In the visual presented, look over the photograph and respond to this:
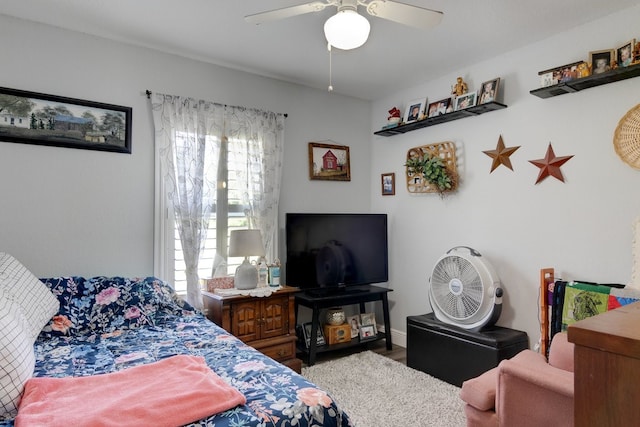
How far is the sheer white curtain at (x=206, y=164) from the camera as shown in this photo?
121 inches

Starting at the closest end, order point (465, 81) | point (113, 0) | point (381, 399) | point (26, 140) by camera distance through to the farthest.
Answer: point (113, 0) → point (26, 140) → point (381, 399) → point (465, 81)

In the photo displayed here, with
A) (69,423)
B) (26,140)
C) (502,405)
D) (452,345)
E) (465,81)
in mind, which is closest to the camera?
(69,423)

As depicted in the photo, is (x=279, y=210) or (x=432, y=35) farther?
(x=279, y=210)

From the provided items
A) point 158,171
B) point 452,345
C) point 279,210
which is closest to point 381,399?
point 452,345

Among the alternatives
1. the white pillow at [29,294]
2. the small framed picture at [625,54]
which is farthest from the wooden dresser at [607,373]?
the small framed picture at [625,54]

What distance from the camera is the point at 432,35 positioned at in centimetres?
286

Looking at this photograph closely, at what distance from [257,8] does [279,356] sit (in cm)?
257

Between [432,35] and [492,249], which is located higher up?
[432,35]

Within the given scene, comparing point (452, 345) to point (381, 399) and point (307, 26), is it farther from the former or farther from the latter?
point (307, 26)

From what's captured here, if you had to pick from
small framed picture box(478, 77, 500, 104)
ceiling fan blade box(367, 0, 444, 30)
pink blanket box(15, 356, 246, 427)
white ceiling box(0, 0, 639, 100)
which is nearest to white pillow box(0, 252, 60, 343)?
pink blanket box(15, 356, 246, 427)

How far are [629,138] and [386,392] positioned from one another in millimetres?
2397

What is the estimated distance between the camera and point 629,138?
2.46 metres

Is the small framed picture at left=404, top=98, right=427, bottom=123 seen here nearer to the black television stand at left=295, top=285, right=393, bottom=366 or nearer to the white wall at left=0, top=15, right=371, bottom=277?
the white wall at left=0, top=15, right=371, bottom=277

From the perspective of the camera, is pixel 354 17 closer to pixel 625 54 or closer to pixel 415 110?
pixel 625 54
